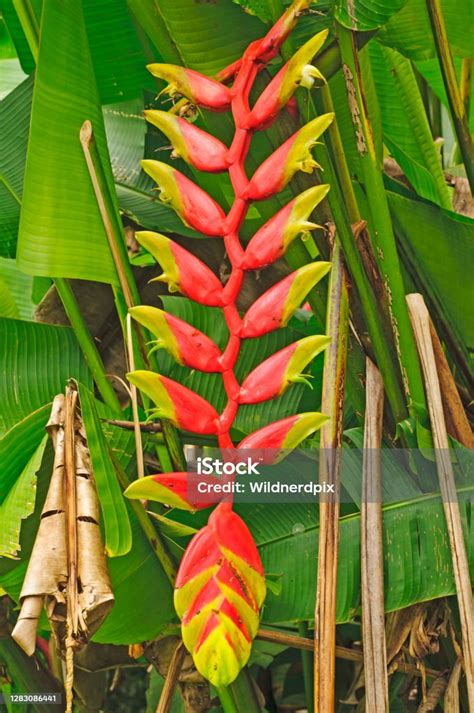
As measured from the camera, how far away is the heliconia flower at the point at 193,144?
0.56m

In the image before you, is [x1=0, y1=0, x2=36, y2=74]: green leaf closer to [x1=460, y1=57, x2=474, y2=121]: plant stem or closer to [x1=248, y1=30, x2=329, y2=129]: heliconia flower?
[x1=248, y1=30, x2=329, y2=129]: heliconia flower

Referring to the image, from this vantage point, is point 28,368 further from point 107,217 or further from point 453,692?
point 453,692

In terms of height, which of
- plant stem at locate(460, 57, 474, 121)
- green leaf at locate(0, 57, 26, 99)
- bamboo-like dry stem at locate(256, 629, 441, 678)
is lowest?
bamboo-like dry stem at locate(256, 629, 441, 678)

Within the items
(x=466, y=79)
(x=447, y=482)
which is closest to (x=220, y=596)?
(x=447, y=482)

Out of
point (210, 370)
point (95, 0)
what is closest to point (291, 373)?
point (210, 370)

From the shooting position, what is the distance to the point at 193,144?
0.57 metres

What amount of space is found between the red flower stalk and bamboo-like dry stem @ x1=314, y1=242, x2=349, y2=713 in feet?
0.09

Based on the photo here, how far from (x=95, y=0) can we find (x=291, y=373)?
329mm

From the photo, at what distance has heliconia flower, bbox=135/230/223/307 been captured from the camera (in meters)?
0.55

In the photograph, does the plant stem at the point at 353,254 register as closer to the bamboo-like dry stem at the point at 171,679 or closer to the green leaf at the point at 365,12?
the green leaf at the point at 365,12

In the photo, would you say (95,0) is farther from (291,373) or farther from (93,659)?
(93,659)

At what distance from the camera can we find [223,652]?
0.49 m

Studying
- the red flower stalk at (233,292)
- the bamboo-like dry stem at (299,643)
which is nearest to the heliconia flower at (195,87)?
the red flower stalk at (233,292)

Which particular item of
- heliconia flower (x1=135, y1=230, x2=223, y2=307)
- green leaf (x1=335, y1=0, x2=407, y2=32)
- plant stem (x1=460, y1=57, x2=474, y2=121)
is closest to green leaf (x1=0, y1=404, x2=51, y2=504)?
heliconia flower (x1=135, y1=230, x2=223, y2=307)
